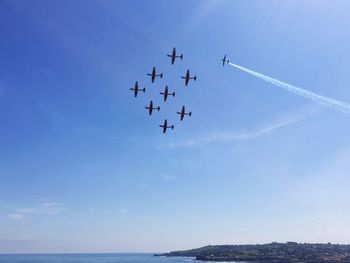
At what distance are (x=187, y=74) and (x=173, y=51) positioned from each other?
5723mm

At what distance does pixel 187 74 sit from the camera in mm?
90562

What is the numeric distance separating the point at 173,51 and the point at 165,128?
16.5 metres

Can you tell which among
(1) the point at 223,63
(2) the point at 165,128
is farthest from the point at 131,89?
(1) the point at 223,63

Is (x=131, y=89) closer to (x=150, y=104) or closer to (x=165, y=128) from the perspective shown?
(x=150, y=104)

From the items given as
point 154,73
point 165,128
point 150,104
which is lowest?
point 165,128

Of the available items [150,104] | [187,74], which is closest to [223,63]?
[187,74]

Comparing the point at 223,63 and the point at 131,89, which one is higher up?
the point at 223,63

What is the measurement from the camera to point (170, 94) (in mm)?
93938

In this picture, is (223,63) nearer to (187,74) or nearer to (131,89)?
(187,74)

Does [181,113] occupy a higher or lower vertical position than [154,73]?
lower

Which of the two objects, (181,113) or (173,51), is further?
(181,113)

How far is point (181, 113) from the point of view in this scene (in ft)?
316

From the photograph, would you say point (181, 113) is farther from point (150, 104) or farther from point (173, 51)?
point (173, 51)

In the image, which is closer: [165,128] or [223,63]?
[165,128]
